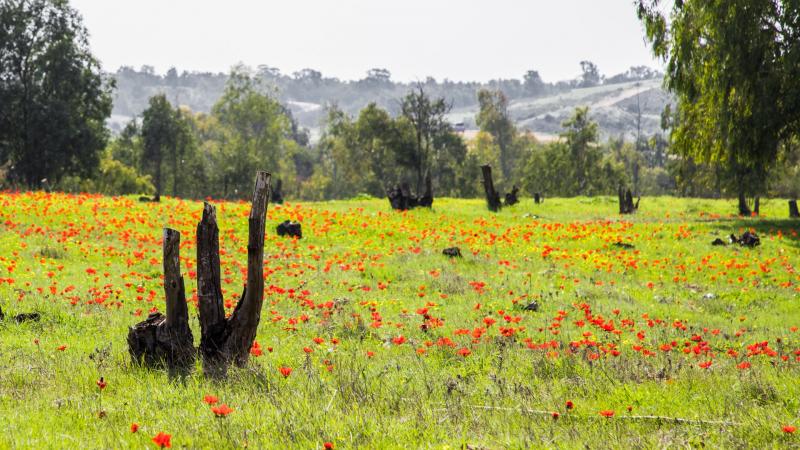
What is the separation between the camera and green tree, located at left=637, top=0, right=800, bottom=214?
21281 mm

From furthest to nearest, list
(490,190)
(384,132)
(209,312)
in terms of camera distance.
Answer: (384,132) → (490,190) → (209,312)

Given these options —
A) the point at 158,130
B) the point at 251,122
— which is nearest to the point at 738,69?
the point at 158,130

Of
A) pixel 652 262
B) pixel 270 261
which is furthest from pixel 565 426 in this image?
pixel 652 262

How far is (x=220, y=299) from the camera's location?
279 inches

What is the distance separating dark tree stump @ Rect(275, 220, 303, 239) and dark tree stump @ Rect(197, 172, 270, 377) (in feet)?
47.1

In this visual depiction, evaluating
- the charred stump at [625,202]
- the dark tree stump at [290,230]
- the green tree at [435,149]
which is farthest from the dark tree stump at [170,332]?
the green tree at [435,149]

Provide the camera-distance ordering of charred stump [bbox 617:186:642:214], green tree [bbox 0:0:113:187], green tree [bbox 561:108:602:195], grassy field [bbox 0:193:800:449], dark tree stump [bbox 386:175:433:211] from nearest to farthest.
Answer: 1. grassy field [bbox 0:193:800:449]
2. dark tree stump [bbox 386:175:433:211]
3. charred stump [bbox 617:186:642:214]
4. green tree [bbox 0:0:113:187]
5. green tree [bbox 561:108:602:195]

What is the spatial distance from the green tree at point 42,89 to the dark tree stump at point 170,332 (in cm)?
4352

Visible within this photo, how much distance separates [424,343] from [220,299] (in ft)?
10.7

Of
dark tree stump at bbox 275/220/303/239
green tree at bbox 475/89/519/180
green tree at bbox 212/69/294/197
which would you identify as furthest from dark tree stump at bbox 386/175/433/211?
green tree at bbox 475/89/519/180

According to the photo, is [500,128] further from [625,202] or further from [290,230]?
[290,230]

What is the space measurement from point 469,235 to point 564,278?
7290 millimetres

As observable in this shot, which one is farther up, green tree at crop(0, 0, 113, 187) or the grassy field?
green tree at crop(0, 0, 113, 187)

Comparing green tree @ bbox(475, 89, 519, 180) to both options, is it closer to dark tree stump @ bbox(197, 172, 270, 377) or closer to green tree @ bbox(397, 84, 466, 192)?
green tree @ bbox(397, 84, 466, 192)
